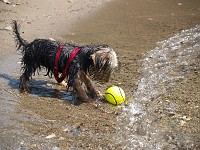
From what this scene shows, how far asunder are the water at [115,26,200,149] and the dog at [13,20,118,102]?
757 millimetres

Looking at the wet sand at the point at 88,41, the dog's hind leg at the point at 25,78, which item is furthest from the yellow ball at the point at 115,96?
the dog's hind leg at the point at 25,78

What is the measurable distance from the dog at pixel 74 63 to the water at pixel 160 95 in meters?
0.76

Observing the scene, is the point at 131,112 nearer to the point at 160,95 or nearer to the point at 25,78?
the point at 160,95

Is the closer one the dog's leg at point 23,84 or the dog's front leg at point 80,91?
the dog's front leg at point 80,91

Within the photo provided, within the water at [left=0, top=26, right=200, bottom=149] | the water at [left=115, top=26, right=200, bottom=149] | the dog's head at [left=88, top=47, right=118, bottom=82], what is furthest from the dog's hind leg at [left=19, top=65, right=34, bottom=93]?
the water at [left=115, top=26, right=200, bottom=149]

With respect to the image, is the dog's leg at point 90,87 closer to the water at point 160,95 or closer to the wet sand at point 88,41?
the wet sand at point 88,41

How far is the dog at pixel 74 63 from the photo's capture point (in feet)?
20.5

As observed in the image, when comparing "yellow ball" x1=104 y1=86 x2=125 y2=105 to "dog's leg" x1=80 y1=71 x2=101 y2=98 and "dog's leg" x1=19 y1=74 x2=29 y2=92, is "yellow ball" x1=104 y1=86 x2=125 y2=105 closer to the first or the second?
"dog's leg" x1=80 y1=71 x2=101 y2=98

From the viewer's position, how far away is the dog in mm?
6246

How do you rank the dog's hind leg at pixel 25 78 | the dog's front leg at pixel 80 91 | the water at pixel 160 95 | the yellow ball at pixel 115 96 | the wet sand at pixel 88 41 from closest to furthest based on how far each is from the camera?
the water at pixel 160 95 → the wet sand at pixel 88 41 → the yellow ball at pixel 115 96 → the dog's front leg at pixel 80 91 → the dog's hind leg at pixel 25 78

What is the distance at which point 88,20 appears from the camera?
464 inches

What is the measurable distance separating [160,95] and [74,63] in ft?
5.32

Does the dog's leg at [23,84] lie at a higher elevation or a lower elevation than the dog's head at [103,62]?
lower

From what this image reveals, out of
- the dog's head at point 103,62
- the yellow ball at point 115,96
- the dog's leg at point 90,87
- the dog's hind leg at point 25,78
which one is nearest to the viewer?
the dog's head at point 103,62
